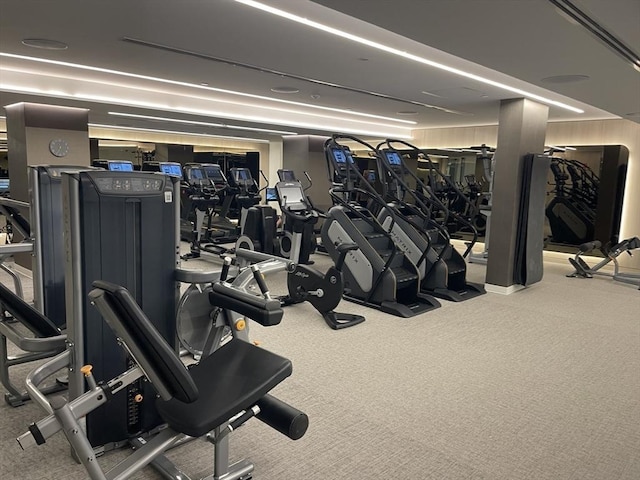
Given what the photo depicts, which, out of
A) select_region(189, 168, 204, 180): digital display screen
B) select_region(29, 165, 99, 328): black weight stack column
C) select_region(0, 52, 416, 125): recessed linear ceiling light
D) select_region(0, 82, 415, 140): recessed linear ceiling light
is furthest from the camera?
select_region(189, 168, 204, 180): digital display screen

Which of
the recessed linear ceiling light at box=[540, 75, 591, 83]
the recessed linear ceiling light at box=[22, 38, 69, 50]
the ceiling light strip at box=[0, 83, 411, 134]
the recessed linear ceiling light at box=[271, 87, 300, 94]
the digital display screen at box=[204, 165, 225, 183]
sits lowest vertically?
the digital display screen at box=[204, 165, 225, 183]

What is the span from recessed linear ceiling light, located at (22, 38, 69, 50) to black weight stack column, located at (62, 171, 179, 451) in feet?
8.91

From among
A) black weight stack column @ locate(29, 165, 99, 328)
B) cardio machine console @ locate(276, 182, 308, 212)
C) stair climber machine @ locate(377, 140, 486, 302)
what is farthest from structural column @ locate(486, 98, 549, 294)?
black weight stack column @ locate(29, 165, 99, 328)

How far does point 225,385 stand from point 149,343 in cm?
45

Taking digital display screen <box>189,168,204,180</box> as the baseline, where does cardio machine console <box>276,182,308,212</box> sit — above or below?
below

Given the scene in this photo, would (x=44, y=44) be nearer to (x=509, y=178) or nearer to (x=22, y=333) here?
(x=22, y=333)

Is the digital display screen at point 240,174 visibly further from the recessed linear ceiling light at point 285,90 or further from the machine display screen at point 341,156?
the machine display screen at point 341,156

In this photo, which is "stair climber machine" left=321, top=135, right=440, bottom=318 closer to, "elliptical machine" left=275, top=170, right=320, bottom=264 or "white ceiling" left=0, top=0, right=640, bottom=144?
"elliptical machine" left=275, top=170, right=320, bottom=264

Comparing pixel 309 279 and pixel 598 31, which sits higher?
pixel 598 31

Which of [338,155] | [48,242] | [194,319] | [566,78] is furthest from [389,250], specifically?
[48,242]

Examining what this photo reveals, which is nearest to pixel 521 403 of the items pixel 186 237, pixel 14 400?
pixel 14 400

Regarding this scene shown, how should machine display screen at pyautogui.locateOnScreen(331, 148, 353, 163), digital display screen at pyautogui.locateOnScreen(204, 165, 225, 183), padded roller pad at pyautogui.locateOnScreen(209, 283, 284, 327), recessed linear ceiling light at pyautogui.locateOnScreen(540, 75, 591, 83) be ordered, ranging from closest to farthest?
padded roller pad at pyautogui.locateOnScreen(209, 283, 284, 327)
recessed linear ceiling light at pyautogui.locateOnScreen(540, 75, 591, 83)
machine display screen at pyautogui.locateOnScreen(331, 148, 353, 163)
digital display screen at pyautogui.locateOnScreen(204, 165, 225, 183)

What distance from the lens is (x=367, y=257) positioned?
17.5 ft

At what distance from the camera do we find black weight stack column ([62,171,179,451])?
2.21 meters
